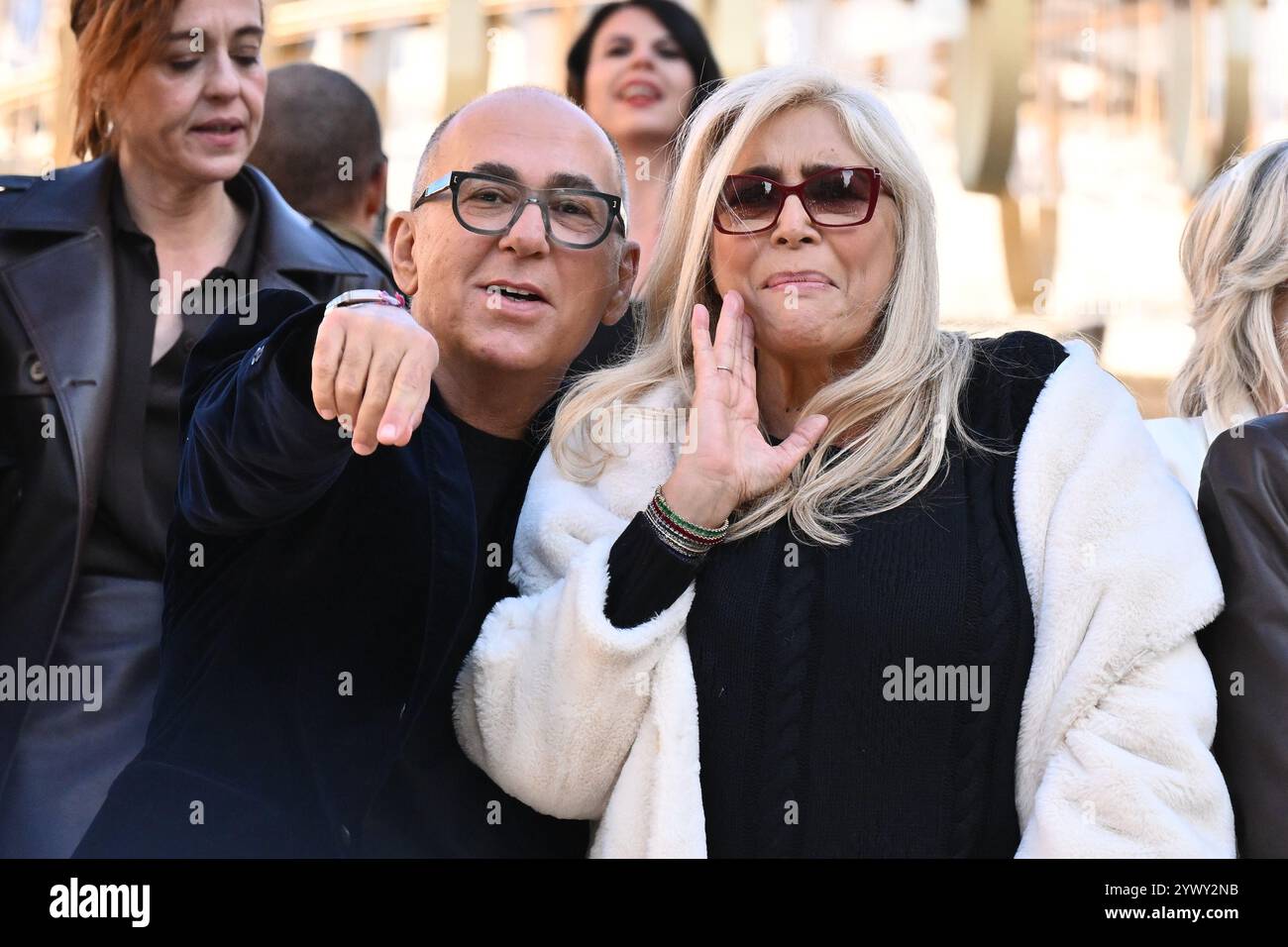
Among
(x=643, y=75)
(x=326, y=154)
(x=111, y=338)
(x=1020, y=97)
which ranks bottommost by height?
(x=111, y=338)

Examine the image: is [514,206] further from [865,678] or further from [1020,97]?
[1020,97]

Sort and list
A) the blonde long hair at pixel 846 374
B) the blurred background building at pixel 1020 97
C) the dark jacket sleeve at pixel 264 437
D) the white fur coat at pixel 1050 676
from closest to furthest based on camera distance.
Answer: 1. the dark jacket sleeve at pixel 264 437
2. the white fur coat at pixel 1050 676
3. the blonde long hair at pixel 846 374
4. the blurred background building at pixel 1020 97

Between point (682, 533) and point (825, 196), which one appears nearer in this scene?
point (682, 533)

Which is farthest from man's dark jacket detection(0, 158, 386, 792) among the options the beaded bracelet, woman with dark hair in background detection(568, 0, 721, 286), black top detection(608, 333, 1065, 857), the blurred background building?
the blurred background building

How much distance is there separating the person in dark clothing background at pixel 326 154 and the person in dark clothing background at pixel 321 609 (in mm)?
1379

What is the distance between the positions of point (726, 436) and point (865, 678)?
399 mm

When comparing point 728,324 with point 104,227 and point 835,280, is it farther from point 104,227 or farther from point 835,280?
point 104,227

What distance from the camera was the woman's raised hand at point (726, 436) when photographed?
2266 mm

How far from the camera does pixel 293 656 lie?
2.22 metres

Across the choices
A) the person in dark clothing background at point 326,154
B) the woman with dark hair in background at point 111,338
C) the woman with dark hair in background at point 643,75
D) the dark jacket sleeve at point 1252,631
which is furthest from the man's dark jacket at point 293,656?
the woman with dark hair in background at point 643,75

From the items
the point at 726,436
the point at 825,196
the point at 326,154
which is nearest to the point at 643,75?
the point at 326,154

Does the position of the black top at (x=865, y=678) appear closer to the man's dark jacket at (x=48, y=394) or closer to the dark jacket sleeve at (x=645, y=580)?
the dark jacket sleeve at (x=645, y=580)

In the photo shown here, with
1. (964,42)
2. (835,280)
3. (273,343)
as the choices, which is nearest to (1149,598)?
(835,280)

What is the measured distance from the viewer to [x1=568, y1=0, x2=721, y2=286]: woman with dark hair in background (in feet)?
13.4
